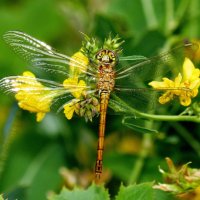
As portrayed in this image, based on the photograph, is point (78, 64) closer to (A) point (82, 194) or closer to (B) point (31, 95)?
(B) point (31, 95)

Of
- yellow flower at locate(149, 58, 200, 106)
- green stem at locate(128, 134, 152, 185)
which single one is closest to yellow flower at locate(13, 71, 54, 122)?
yellow flower at locate(149, 58, 200, 106)

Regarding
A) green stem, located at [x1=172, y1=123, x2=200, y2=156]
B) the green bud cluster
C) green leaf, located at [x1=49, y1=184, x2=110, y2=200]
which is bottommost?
green leaf, located at [x1=49, y1=184, x2=110, y2=200]

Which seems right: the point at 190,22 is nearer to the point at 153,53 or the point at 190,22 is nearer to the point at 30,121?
the point at 153,53

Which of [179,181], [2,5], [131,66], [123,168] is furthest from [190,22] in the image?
[2,5]

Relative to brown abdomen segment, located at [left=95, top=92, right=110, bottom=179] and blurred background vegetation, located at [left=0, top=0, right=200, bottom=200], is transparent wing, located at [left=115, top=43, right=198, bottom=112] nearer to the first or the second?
brown abdomen segment, located at [left=95, top=92, right=110, bottom=179]

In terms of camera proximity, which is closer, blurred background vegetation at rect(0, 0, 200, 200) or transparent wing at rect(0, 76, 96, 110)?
transparent wing at rect(0, 76, 96, 110)

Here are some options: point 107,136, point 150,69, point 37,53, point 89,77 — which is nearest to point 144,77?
point 150,69

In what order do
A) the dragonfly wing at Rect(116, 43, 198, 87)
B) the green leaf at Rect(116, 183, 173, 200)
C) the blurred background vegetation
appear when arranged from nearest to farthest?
1. the green leaf at Rect(116, 183, 173, 200)
2. the dragonfly wing at Rect(116, 43, 198, 87)
3. the blurred background vegetation
